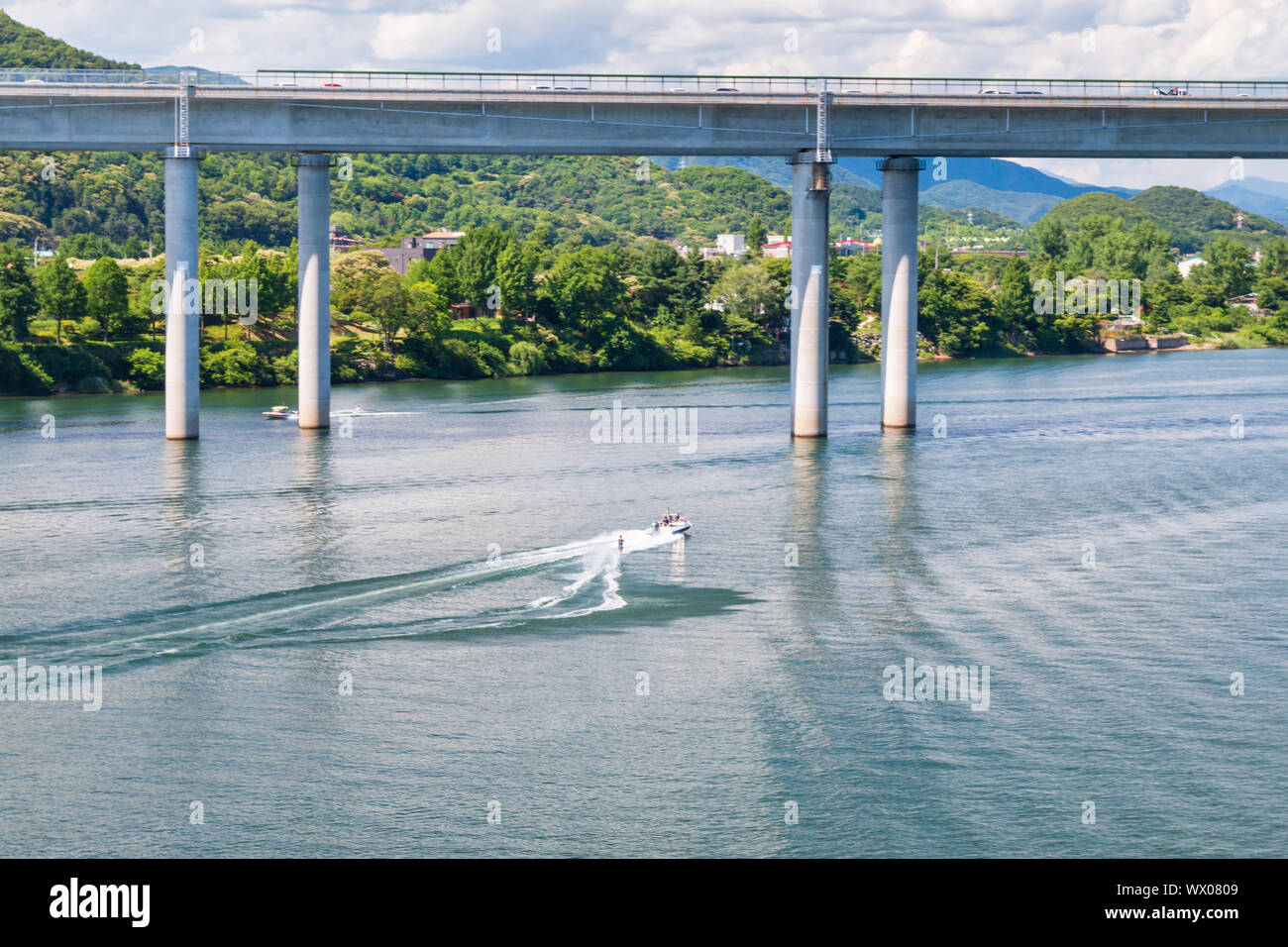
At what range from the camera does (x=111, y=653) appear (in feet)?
134

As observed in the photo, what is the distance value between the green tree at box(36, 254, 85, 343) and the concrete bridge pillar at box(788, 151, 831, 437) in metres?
68.8

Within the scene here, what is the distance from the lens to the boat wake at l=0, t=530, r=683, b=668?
41719 millimetres

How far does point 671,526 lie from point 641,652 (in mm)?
15382

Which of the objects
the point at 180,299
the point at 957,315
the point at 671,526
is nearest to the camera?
the point at 671,526

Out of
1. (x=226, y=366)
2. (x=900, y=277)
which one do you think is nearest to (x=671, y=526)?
(x=900, y=277)

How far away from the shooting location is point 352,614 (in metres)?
45.5

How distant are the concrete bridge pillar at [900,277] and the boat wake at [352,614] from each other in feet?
135

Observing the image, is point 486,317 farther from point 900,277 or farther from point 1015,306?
point 900,277

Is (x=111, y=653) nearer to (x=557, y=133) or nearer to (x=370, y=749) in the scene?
(x=370, y=749)

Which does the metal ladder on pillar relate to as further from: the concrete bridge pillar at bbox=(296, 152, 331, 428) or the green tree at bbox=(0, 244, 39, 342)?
the green tree at bbox=(0, 244, 39, 342)

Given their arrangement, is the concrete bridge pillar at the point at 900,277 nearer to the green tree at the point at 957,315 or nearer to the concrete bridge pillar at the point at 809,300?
the concrete bridge pillar at the point at 809,300

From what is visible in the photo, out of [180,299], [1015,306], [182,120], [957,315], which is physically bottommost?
[180,299]

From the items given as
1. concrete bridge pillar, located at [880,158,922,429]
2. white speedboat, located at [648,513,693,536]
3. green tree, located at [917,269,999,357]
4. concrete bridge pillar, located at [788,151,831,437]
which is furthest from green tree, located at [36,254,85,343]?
green tree, located at [917,269,999,357]

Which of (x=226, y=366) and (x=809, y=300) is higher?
(x=809, y=300)
